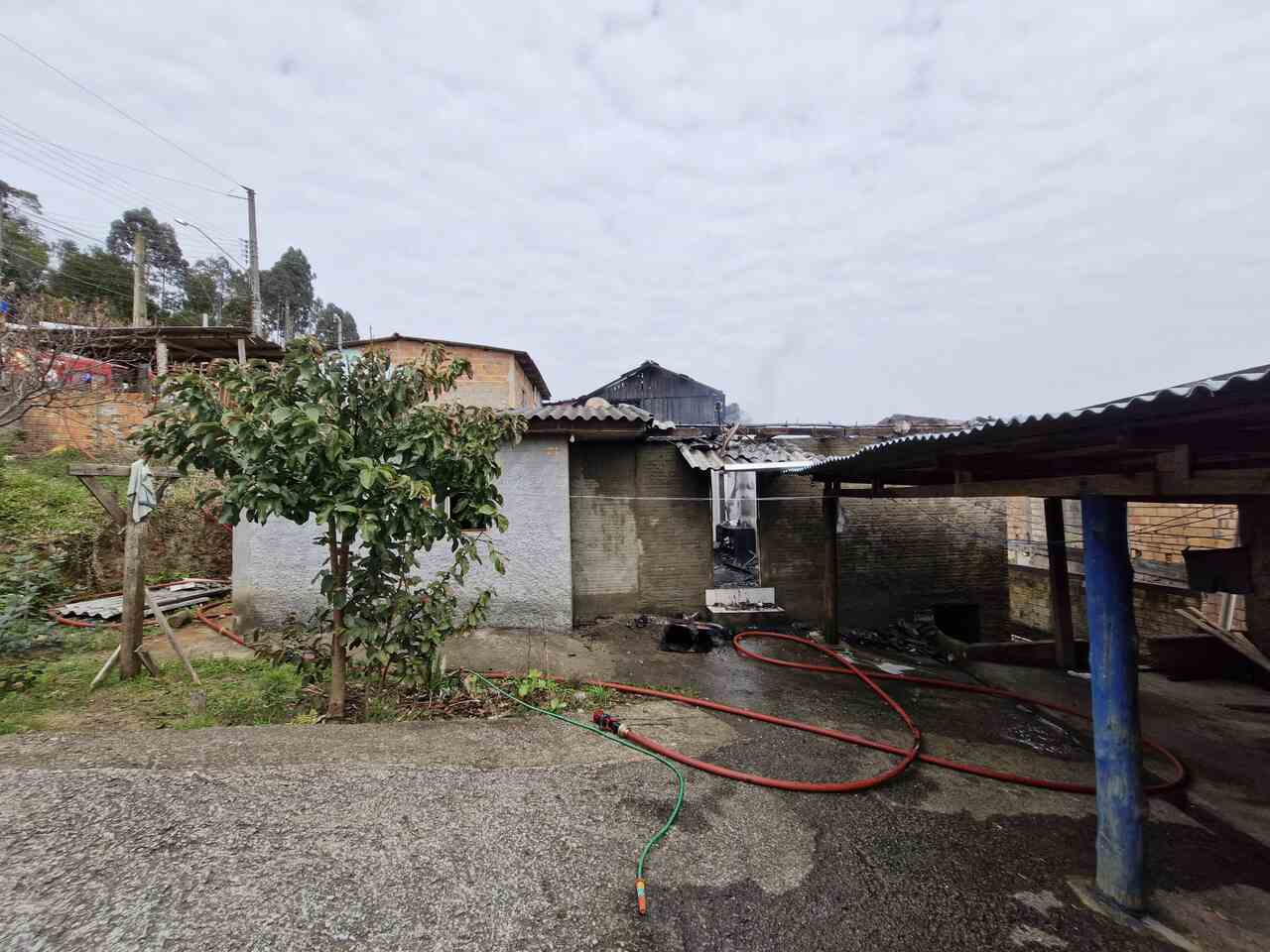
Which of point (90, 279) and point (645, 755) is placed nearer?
point (645, 755)

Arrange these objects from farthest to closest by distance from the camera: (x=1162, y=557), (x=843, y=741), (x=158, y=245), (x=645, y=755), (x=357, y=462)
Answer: (x=158, y=245) < (x=1162, y=557) < (x=843, y=741) < (x=645, y=755) < (x=357, y=462)

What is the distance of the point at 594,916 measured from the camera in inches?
85.0

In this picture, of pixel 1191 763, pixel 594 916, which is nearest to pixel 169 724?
pixel 594 916

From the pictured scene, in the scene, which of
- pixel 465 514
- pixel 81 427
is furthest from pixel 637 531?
pixel 81 427

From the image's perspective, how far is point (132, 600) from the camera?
467cm

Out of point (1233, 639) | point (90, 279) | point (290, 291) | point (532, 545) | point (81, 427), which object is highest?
point (290, 291)

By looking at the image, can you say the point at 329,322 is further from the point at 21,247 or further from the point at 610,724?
the point at 610,724

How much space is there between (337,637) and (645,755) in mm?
2477

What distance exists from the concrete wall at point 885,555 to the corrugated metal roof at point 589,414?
2.66 meters

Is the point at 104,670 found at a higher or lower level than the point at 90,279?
lower

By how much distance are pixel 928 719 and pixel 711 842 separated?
3.19 m

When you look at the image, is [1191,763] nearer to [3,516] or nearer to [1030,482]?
[1030,482]

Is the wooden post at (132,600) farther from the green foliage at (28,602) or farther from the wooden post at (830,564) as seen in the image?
the wooden post at (830,564)

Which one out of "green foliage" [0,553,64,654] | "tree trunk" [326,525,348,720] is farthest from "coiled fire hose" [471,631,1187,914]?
"green foliage" [0,553,64,654]
